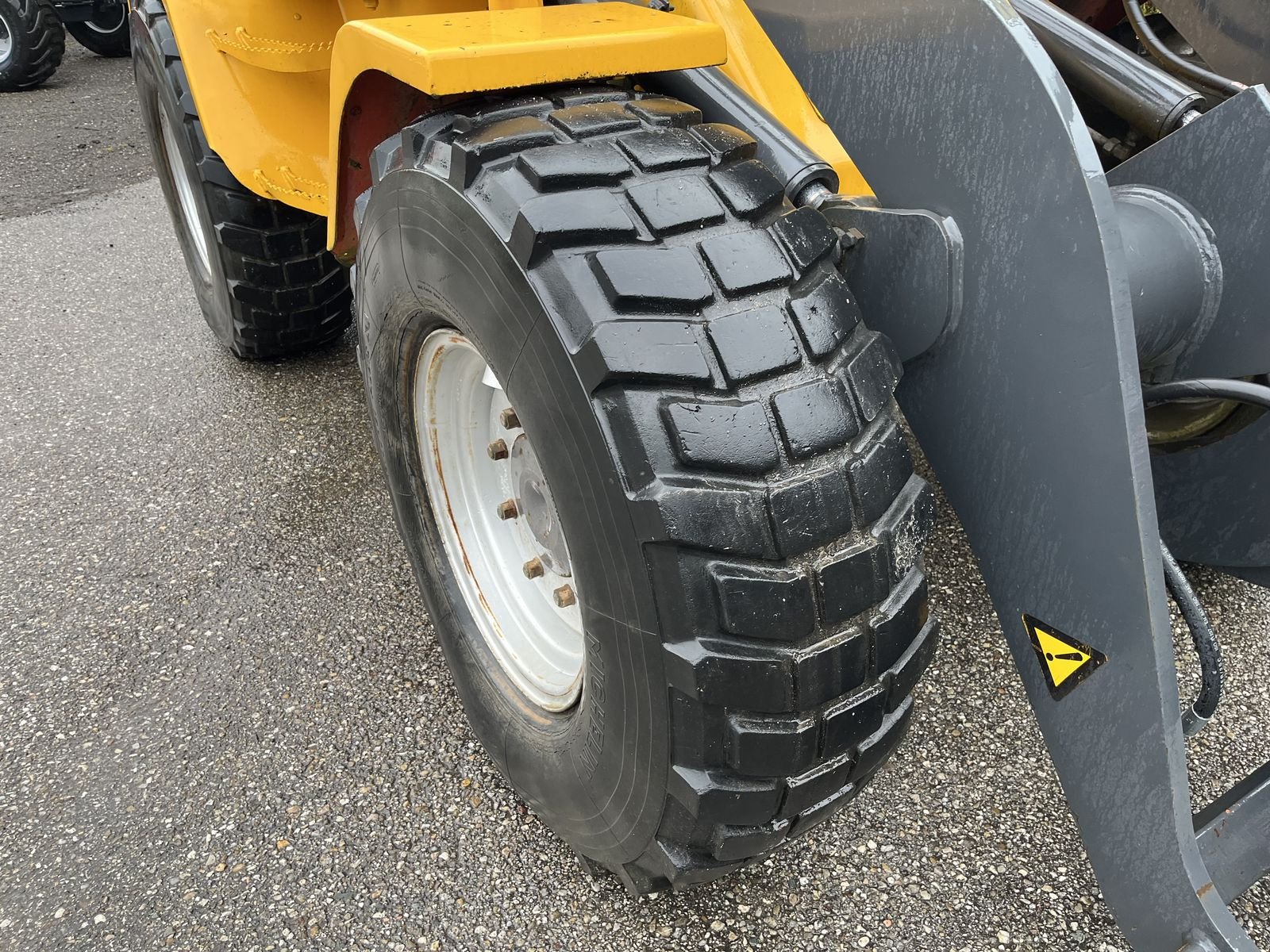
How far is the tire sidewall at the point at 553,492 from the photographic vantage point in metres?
1.15

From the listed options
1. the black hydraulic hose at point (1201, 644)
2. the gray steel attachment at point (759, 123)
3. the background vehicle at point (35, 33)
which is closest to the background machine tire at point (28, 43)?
the background vehicle at point (35, 33)

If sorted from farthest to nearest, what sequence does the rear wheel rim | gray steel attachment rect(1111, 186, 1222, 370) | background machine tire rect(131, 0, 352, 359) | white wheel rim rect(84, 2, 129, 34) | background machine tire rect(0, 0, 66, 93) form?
1. white wheel rim rect(84, 2, 129, 34)
2. the rear wheel rim
3. background machine tire rect(0, 0, 66, 93)
4. background machine tire rect(131, 0, 352, 359)
5. gray steel attachment rect(1111, 186, 1222, 370)

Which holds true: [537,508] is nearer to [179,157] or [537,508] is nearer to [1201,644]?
[1201,644]

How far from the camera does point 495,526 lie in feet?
6.15

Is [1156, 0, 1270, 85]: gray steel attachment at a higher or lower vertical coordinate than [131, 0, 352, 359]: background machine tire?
higher

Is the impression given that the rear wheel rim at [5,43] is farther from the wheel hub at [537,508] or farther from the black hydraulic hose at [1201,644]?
the black hydraulic hose at [1201,644]

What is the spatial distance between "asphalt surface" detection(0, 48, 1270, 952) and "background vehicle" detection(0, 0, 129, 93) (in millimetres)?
5856

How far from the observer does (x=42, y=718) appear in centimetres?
199

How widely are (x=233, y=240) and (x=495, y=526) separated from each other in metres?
1.44

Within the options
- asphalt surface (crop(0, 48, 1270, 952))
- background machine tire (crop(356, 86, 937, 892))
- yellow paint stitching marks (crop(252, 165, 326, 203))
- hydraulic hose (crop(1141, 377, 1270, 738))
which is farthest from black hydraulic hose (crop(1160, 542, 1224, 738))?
yellow paint stitching marks (crop(252, 165, 326, 203))

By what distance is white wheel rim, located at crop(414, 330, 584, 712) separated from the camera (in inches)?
65.3

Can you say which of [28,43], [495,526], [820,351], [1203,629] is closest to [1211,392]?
[1203,629]

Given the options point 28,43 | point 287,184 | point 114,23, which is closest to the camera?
point 287,184

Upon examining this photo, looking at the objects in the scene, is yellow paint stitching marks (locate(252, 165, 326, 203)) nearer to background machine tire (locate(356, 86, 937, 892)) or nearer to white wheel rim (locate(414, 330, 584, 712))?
white wheel rim (locate(414, 330, 584, 712))
